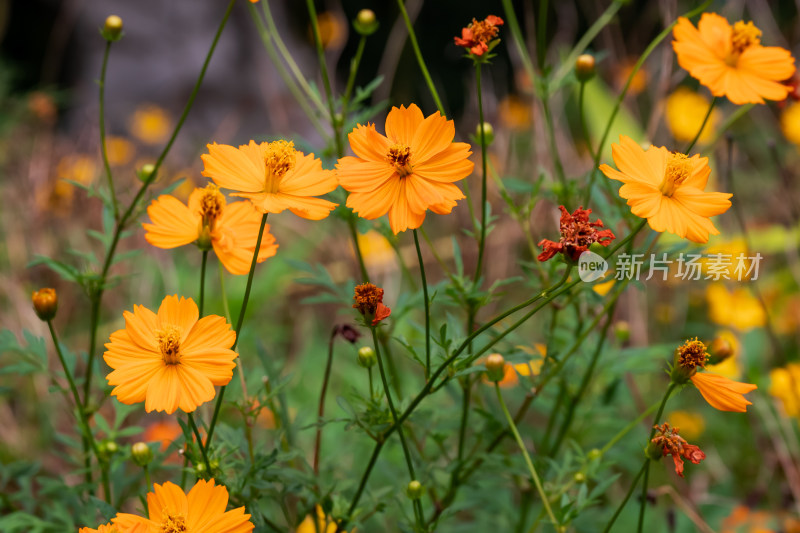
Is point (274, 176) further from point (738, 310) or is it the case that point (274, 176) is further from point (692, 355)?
point (738, 310)

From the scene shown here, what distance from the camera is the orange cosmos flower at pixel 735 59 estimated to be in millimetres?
935

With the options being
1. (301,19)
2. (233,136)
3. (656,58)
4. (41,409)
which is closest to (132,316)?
(41,409)

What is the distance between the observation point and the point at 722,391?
0.75m

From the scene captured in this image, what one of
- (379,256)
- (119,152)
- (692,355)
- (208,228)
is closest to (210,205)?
(208,228)

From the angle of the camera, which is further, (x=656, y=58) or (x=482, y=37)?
(x=656, y=58)

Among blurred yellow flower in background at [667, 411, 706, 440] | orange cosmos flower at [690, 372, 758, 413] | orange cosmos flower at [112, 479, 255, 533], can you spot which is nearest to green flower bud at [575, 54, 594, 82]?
orange cosmos flower at [690, 372, 758, 413]

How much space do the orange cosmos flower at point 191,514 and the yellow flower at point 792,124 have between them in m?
2.29

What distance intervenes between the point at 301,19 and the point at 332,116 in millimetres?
3196

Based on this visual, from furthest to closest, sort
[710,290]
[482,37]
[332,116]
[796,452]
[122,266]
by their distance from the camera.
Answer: [122,266]
[710,290]
[796,452]
[332,116]
[482,37]

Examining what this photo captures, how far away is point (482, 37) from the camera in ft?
2.69

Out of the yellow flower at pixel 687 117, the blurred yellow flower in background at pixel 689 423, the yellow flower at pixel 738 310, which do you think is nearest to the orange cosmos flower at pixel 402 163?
the blurred yellow flower in background at pixel 689 423

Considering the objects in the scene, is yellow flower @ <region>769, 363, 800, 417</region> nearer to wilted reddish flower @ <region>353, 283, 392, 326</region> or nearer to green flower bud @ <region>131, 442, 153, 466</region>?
wilted reddish flower @ <region>353, 283, 392, 326</region>

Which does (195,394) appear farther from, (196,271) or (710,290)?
(196,271)

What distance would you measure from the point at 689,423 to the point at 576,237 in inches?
53.4
